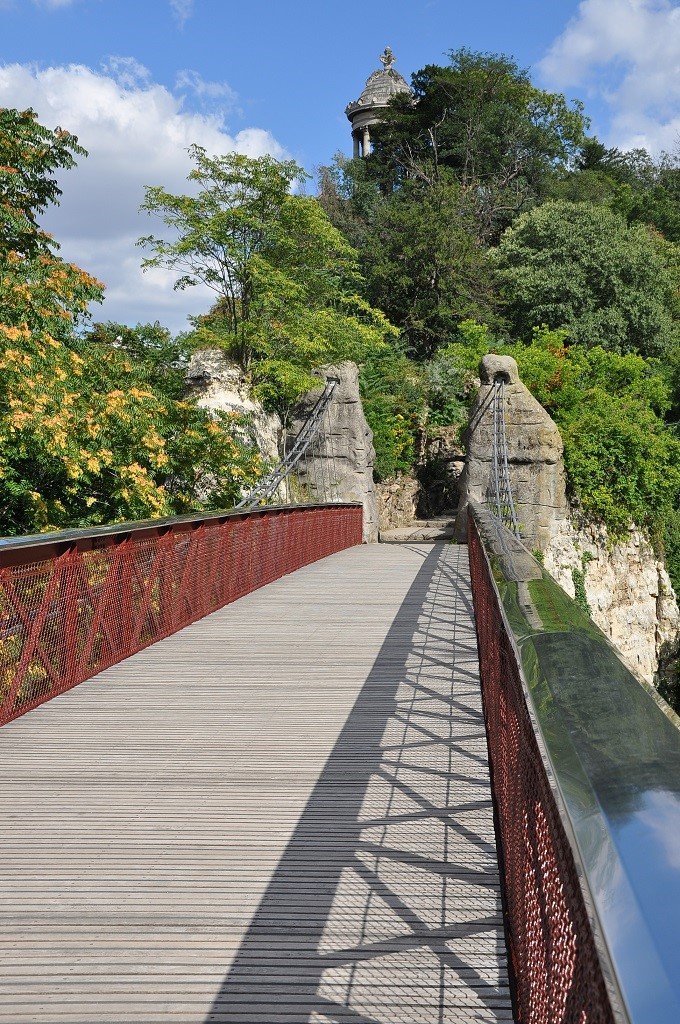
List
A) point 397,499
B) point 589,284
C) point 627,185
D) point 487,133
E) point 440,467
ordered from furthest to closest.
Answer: point 627,185 → point 487,133 → point 589,284 → point 440,467 → point 397,499

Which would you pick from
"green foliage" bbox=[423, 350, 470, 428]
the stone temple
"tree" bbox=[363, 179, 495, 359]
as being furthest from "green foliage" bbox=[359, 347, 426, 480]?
the stone temple

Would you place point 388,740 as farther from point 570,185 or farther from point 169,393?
point 570,185

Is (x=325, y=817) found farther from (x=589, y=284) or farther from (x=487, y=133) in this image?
(x=487, y=133)

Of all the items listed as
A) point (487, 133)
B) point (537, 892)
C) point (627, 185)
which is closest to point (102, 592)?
point (537, 892)

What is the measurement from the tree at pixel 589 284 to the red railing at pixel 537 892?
97.7 feet

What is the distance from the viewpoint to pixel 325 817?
411 centimetres

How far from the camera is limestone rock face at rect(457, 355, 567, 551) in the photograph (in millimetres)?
20797

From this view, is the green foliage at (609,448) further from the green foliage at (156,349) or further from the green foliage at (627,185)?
the green foliage at (627,185)

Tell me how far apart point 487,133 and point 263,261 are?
2484 cm

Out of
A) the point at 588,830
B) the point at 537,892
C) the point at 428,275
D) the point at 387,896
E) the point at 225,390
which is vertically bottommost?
the point at 387,896

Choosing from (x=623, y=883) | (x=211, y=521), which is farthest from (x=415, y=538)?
(x=623, y=883)

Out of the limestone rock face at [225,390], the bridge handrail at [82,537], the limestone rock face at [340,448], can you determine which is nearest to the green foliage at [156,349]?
the limestone rock face at [225,390]

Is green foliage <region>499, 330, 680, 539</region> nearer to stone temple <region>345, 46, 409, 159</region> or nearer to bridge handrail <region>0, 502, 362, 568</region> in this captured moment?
bridge handrail <region>0, 502, 362, 568</region>

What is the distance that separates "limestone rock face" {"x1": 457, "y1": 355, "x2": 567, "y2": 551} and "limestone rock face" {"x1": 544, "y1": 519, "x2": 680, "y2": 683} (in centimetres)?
106
